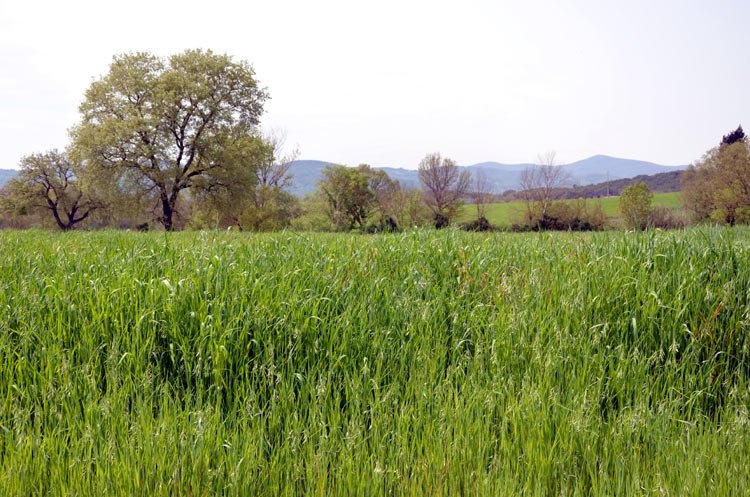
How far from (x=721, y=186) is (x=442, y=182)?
38.0 meters

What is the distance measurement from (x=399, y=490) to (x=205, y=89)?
146 ft

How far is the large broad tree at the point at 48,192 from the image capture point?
6150 centimetres

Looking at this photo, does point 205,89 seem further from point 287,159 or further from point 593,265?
point 593,265

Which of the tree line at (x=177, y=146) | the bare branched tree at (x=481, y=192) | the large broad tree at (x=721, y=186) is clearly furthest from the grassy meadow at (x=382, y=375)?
the bare branched tree at (x=481, y=192)

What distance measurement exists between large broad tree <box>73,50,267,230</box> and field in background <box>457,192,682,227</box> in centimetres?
3874

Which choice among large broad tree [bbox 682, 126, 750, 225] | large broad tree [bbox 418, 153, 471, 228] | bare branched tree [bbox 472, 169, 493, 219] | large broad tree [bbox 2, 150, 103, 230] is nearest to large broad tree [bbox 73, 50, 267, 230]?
large broad tree [bbox 2, 150, 103, 230]

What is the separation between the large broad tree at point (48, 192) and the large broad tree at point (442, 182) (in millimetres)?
48288

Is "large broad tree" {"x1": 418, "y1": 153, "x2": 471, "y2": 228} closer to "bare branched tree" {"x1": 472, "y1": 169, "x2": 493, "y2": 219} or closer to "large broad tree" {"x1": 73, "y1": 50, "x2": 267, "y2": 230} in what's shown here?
"bare branched tree" {"x1": 472, "y1": 169, "x2": 493, "y2": 219}

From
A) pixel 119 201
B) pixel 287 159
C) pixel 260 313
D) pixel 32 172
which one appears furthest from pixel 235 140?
pixel 260 313

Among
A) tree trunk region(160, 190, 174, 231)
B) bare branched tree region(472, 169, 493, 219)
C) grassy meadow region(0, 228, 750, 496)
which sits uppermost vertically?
bare branched tree region(472, 169, 493, 219)

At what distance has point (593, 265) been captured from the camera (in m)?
5.48

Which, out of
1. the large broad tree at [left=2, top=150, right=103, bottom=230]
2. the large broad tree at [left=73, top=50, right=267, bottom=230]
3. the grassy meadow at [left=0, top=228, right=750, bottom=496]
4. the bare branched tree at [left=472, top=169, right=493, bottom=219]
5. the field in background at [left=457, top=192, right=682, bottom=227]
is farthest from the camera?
the bare branched tree at [left=472, top=169, right=493, bottom=219]

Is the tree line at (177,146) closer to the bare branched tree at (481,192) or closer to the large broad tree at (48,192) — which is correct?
the large broad tree at (48,192)

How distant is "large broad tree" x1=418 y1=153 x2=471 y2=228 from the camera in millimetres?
74562
